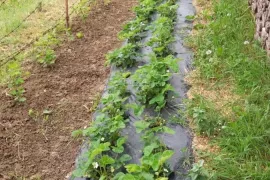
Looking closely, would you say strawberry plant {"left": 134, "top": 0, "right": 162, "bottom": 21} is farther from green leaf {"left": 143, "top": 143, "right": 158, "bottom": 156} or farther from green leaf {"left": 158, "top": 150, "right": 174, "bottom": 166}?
green leaf {"left": 158, "top": 150, "right": 174, "bottom": 166}

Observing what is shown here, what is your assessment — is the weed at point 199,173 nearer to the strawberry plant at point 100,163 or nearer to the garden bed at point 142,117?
the garden bed at point 142,117

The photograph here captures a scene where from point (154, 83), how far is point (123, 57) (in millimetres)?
859

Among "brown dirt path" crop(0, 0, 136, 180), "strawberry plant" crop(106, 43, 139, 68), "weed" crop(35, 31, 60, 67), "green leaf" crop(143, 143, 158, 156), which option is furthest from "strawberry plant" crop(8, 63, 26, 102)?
"green leaf" crop(143, 143, 158, 156)

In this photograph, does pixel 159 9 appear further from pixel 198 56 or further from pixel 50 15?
pixel 50 15

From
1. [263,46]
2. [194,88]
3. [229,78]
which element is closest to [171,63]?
[194,88]

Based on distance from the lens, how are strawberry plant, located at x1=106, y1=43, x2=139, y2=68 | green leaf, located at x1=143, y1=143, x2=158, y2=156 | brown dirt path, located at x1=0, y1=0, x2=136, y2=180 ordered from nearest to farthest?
1. green leaf, located at x1=143, y1=143, x2=158, y2=156
2. brown dirt path, located at x1=0, y1=0, x2=136, y2=180
3. strawberry plant, located at x1=106, y1=43, x2=139, y2=68

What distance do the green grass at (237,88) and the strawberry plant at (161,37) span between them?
1.05 ft

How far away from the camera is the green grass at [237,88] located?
285 centimetres

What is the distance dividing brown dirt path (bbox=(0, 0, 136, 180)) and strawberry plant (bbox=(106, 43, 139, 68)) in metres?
0.20

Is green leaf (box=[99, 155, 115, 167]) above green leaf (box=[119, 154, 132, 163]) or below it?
above

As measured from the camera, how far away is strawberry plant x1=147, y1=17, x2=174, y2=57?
4.35 meters

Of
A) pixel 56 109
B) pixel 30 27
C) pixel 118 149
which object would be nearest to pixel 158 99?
pixel 118 149

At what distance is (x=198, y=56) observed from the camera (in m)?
4.36

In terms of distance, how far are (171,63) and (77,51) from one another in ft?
5.41
